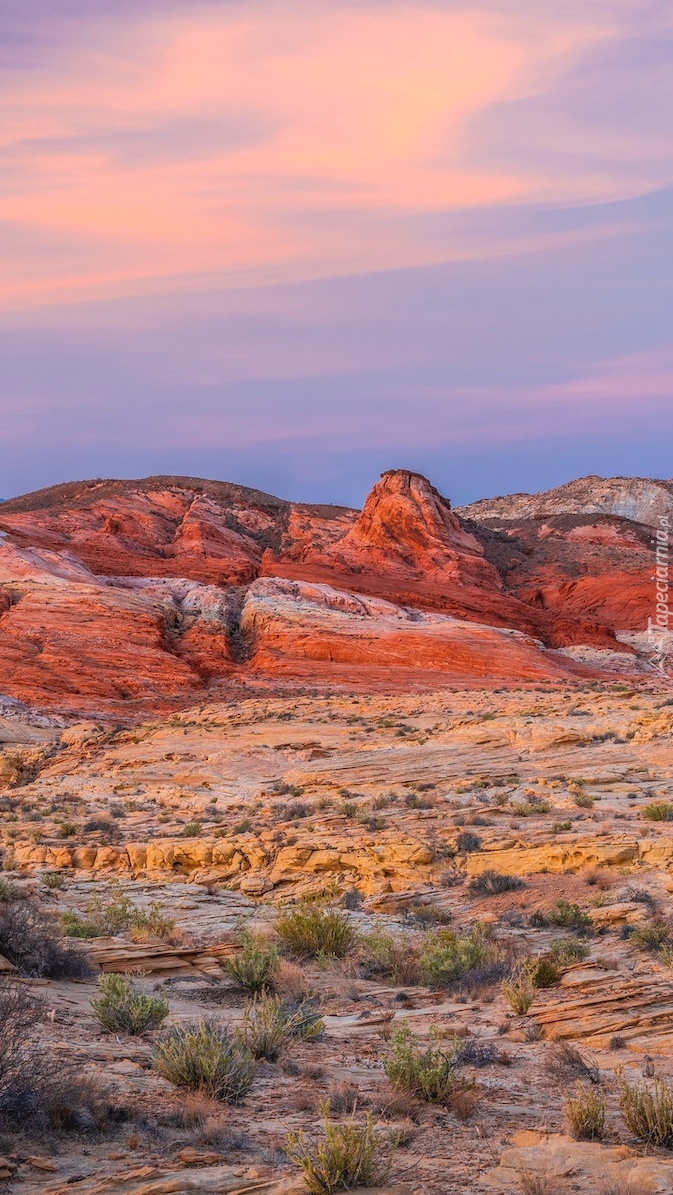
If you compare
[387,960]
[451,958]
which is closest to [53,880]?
[387,960]

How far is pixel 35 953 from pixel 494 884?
6.83 m

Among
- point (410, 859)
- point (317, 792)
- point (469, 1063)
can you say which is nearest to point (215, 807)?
point (317, 792)

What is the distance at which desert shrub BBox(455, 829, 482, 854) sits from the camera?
48.8 feet

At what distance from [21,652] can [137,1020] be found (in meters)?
38.0

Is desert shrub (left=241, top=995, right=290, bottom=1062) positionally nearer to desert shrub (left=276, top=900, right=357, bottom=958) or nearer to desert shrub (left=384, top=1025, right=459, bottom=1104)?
desert shrub (left=384, top=1025, right=459, bottom=1104)

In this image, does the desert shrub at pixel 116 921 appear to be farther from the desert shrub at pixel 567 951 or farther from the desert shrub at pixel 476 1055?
the desert shrub at pixel 476 1055

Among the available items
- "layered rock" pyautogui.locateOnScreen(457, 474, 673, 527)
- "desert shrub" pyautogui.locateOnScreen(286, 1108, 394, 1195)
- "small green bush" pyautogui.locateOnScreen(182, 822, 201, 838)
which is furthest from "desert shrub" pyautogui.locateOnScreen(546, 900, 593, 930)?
"layered rock" pyautogui.locateOnScreen(457, 474, 673, 527)

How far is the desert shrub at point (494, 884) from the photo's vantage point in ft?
42.9

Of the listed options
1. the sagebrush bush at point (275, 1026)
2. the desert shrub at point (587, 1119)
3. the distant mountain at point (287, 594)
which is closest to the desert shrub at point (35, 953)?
the sagebrush bush at point (275, 1026)

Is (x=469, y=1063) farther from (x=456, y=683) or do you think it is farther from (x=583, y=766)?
(x=456, y=683)

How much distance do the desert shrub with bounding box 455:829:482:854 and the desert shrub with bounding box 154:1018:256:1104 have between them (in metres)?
8.94

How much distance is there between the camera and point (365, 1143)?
15.4 ft

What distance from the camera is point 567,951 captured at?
9.79 metres

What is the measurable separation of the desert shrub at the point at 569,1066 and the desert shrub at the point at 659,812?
9239 mm
